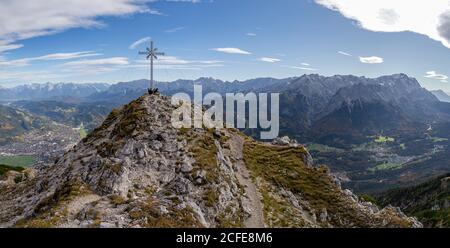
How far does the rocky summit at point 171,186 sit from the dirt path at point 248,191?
0.92ft

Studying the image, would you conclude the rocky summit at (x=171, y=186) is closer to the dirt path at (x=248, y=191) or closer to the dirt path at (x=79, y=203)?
the dirt path at (x=79, y=203)

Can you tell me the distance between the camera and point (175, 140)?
9138cm

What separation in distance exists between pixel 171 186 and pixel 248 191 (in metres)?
20.8

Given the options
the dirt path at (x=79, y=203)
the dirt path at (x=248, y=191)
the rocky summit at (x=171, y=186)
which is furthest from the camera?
the dirt path at (x=248, y=191)

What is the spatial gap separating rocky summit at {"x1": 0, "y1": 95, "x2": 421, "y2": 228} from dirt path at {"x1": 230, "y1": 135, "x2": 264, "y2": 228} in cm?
28

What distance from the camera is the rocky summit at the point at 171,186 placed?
60.0 m

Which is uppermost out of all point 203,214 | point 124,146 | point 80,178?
point 124,146

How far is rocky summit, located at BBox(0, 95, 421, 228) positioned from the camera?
197ft

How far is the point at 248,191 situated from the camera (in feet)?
288
